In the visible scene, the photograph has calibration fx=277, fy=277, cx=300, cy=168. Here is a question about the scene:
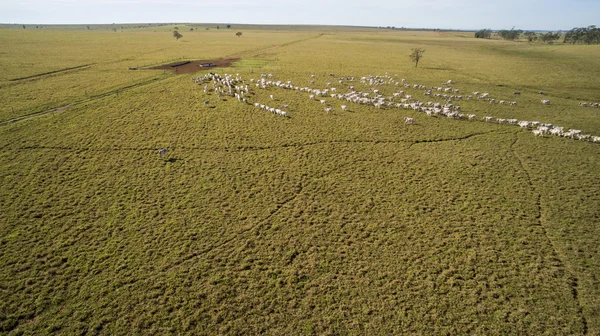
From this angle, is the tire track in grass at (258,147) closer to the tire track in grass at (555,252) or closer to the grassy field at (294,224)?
the grassy field at (294,224)

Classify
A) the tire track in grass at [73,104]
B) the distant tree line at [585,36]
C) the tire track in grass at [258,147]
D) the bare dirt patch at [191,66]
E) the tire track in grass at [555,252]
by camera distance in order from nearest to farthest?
1. the tire track in grass at [555,252]
2. the tire track in grass at [258,147]
3. the tire track in grass at [73,104]
4. the bare dirt patch at [191,66]
5. the distant tree line at [585,36]

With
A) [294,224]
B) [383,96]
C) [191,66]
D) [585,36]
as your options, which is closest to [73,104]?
[191,66]

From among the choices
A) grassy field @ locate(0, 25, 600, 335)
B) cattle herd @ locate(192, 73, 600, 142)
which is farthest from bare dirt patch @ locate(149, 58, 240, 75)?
grassy field @ locate(0, 25, 600, 335)

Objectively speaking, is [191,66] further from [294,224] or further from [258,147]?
[294,224]

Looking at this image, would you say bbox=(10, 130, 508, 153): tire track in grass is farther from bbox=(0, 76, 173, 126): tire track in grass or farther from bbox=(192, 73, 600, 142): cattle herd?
bbox=(0, 76, 173, 126): tire track in grass

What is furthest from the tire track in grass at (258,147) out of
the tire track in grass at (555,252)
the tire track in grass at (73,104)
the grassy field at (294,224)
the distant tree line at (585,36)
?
the distant tree line at (585,36)
